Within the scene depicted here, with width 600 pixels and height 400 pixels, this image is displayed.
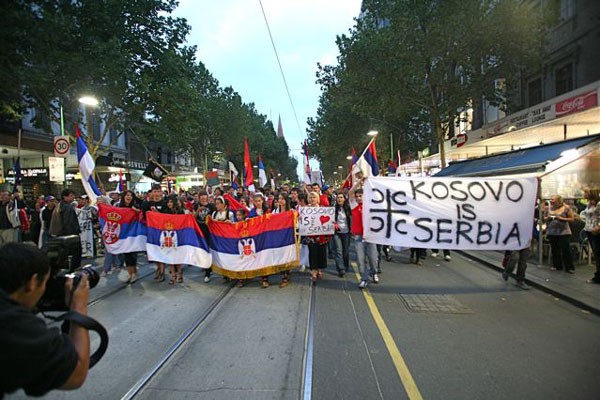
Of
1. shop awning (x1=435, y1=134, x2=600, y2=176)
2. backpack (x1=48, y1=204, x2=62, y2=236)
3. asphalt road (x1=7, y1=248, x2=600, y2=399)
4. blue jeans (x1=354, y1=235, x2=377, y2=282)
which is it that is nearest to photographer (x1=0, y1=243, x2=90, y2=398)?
asphalt road (x1=7, y1=248, x2=600, y2=399)

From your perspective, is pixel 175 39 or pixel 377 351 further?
pixel 175 39

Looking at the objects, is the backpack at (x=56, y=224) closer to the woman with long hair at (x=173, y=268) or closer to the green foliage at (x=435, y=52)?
the woman with long hair at (x=173, y=268)

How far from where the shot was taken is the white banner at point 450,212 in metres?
6.39

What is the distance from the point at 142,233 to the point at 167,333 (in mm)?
3740

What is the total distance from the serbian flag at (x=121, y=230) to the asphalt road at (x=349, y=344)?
109 centimetres

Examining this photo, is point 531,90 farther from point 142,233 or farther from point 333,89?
point 142,233

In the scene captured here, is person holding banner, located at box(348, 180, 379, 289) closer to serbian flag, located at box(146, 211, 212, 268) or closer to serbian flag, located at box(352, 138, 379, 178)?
serbian flag, located at box(352, 138, 379, 178)

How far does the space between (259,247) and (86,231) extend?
5.81 metres

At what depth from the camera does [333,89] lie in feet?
77.0

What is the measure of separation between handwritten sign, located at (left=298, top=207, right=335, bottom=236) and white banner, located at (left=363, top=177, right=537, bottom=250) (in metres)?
1.18

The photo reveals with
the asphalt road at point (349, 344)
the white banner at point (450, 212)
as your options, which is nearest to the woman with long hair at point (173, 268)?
the asphalt road at point (349, 344)

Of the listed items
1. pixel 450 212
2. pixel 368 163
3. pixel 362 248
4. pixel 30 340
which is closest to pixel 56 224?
pixel 362 248

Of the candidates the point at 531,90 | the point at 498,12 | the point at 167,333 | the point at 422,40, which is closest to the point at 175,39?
the point at 422,40

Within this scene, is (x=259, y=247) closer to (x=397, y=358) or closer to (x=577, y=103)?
(x=397, y=358)
